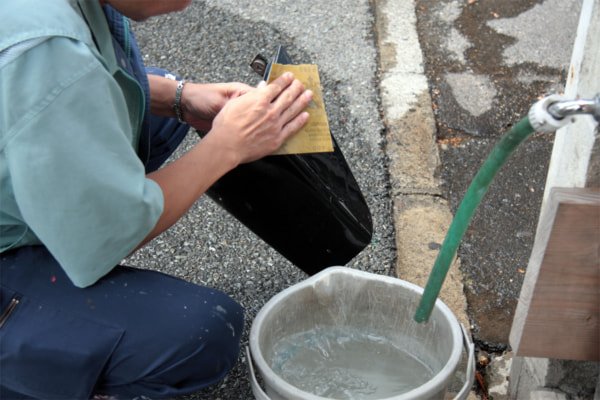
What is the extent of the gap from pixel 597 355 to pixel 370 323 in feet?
1.99

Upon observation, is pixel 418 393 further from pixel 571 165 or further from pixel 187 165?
pixel 187 165

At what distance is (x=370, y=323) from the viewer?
65.9 inches

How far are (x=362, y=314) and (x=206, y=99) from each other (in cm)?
78

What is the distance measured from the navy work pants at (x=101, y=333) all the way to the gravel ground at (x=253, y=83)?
39 cm

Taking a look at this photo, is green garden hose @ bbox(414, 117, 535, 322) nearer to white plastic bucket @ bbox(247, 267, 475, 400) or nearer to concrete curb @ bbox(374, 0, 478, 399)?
white plastic bucket @ bbox(247, 267, 475, 400)

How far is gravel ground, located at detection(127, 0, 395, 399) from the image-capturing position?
2.11 metres

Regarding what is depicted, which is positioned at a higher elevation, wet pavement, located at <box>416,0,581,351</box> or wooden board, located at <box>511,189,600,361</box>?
wooden board, located at <box>511,189,600,361</box>

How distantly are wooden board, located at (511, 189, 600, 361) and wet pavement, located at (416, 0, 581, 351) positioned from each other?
0.64m

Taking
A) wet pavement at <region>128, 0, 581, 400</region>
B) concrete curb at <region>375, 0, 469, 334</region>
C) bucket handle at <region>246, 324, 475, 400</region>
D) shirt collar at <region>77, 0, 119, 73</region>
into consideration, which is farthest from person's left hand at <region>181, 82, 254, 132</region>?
concrete curb at <region>375, 0, 469, 334</region>

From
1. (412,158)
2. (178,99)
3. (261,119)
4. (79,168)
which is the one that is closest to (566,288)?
(261,119)

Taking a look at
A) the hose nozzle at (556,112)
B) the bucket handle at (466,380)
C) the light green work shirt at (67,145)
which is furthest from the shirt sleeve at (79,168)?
the hose nozzle at (556,112)

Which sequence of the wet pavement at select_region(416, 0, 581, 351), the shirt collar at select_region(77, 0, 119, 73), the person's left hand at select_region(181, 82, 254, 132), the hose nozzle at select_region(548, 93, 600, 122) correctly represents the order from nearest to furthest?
the hose nozzle at select_region(548, 93, 600, 122) → the shirt collar at select_region(77, 0, 119, 73) → the person's left hand at select_region(181, 82, 254, 132) → the wet pavement at select_region(416, 0, 581, 351)

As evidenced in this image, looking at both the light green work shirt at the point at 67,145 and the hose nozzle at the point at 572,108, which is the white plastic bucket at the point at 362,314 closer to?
the light green work shirt at the point at 67,145

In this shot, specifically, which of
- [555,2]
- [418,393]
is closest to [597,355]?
[418,393]
